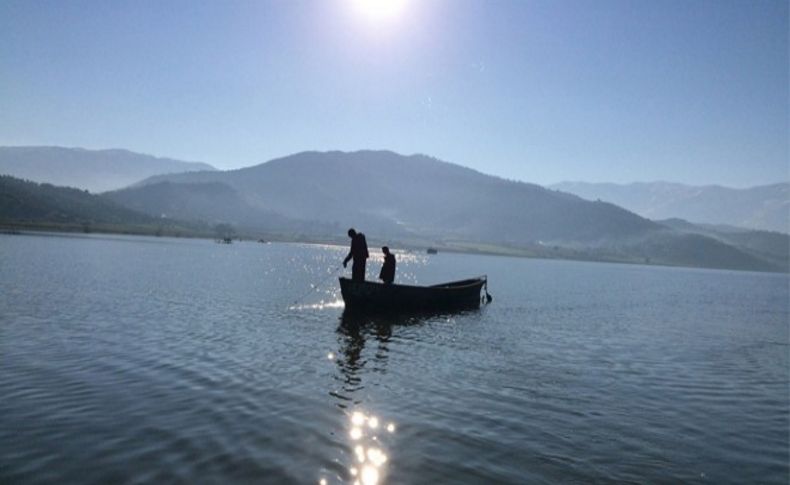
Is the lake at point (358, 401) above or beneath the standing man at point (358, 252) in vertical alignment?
beneath

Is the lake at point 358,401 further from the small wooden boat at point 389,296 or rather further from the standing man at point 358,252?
the standing man at point 358,252

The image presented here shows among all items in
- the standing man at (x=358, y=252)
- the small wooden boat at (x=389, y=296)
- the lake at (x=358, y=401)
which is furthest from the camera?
the small wooden boat at (x=389, y=296)

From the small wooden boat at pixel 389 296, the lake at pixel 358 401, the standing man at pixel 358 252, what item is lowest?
the lake at pixel 358 401

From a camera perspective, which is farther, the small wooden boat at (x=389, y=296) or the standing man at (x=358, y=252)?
the small wooden boat at (x=389, y=296)

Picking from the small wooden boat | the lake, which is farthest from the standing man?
the lake

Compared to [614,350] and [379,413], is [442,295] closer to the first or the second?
[614,350]

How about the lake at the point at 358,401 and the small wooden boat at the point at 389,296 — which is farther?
the small wooden boat at the point at 389,296

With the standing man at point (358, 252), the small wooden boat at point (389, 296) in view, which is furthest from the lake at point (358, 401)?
the standing man at point (358, 252)

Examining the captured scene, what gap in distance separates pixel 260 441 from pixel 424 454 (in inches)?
129

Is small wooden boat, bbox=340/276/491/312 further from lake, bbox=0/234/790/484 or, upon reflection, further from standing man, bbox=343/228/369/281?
lake, bbox=0/234/790/484

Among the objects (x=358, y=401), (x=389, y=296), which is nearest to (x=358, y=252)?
(x=389, y=296)

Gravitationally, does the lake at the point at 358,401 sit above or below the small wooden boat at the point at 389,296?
below

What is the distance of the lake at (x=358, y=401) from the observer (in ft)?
29.0

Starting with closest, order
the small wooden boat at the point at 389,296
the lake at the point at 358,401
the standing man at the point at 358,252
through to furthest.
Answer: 1. the lake at the point at 358,401
2. the standing man at the point at 358,252
3. the small wooden boat at the point at 389,296
